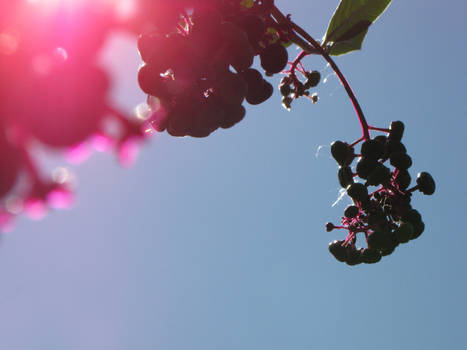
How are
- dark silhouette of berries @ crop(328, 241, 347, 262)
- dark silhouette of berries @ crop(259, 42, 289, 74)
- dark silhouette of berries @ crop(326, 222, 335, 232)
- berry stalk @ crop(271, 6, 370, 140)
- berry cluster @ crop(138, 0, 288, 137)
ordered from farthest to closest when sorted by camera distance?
dark silhouette of berries @ crop(326, 222, 335, 232) < dark silhouette of berries @ crop(328, 241, 347, 262) < berry stalk @ crop(271, 6, 370, 140) < dark silhouette of berries @ crop(259, 42, 289, 74) < berry cluster @ crop(138, 0, 288, 137)

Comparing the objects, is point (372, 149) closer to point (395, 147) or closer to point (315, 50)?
point (395, 147)

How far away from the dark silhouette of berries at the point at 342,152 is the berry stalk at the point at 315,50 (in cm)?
13

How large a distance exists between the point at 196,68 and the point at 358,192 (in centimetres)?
102

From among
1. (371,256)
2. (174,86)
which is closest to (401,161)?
(371,256)

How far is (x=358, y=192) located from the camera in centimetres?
205

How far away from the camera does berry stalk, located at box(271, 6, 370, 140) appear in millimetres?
2061

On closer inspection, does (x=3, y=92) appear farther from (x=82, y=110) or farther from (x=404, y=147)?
(x=404, y=147)

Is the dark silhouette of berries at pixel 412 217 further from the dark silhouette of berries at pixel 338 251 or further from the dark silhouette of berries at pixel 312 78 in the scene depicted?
the dark silhouette of berries at pixel 312 78

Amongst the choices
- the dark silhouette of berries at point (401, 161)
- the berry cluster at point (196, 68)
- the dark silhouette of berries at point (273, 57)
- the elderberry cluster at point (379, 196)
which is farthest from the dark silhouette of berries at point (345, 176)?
the berry cluster at point (196, 68)

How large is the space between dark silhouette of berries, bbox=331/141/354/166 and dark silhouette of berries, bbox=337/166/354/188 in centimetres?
3

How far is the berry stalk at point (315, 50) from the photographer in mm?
2061

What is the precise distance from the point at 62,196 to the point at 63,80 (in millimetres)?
210

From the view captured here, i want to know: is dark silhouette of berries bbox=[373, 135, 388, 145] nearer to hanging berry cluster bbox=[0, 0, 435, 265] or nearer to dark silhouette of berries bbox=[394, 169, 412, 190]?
hanging berry cluster bbox=[0, 0, 435, 265]

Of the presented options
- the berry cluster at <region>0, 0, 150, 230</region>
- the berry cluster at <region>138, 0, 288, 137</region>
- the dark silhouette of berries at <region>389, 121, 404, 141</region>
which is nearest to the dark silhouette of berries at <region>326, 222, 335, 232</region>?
the dark silhouette of berries at <region>389, 121, 404, 141</region>
